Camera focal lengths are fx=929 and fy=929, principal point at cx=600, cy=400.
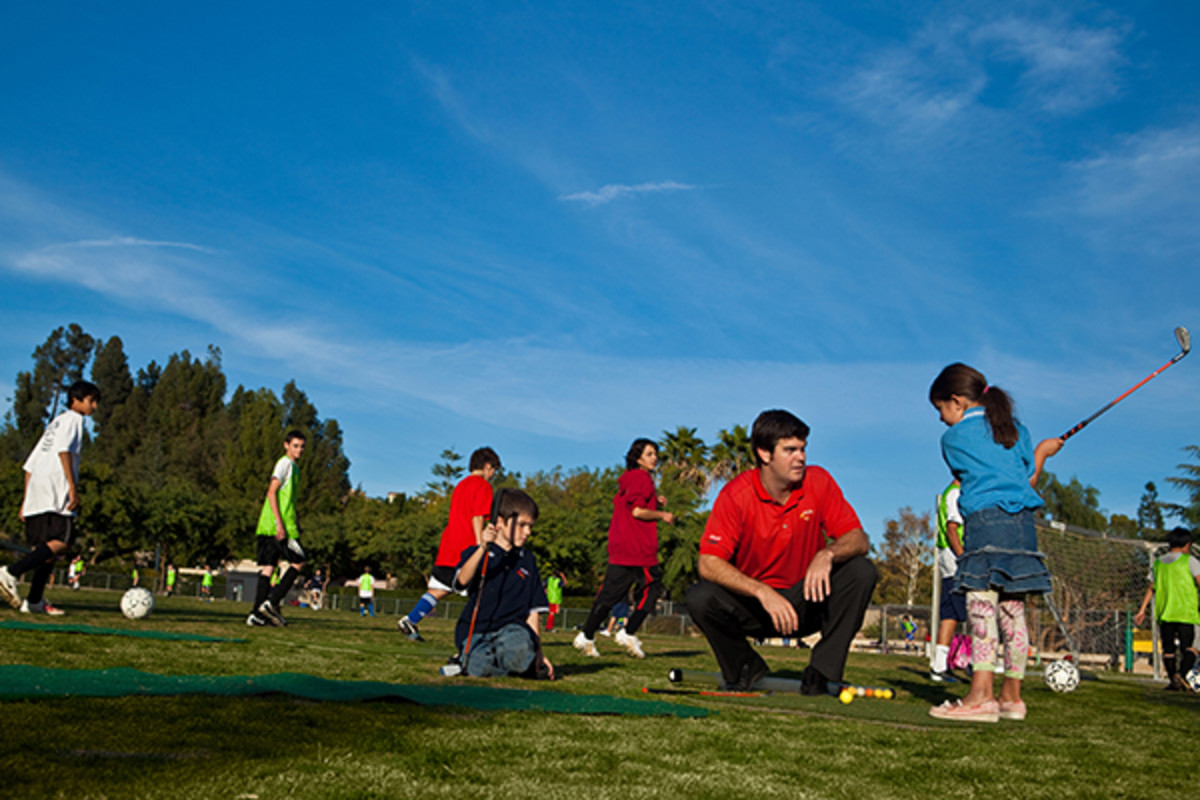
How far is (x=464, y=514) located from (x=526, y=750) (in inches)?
229

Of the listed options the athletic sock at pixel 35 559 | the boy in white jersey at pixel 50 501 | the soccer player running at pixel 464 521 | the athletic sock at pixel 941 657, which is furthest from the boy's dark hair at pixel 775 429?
the athletic sock at pixel 35 559

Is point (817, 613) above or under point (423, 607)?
above

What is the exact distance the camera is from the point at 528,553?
629 centimetres

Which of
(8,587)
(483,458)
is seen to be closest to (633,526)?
(483,458)

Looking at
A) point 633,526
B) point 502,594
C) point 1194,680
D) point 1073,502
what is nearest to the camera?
point 502,594

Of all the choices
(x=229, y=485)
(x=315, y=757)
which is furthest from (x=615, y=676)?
(x=229, y=485)

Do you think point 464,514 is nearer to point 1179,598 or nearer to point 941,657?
point 941,657

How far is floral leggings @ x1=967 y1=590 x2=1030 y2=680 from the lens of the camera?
17.2 ft

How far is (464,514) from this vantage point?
28.7 ft

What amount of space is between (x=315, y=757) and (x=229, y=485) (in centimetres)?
8401

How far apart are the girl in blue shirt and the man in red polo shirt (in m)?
0.64

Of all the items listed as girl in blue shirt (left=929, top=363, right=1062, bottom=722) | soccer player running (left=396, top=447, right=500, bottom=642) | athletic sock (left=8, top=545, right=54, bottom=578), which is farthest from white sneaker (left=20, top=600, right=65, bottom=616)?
girl in blue shirt (left=929, top=363, right=1062, bottom=722)

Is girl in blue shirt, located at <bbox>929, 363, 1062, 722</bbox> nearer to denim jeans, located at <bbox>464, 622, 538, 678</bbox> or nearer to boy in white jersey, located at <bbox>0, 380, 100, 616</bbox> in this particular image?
denim jeans, located at <bbox>464, 622, 538, 678</bbox>

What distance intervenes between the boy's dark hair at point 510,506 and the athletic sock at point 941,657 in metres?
5.44
